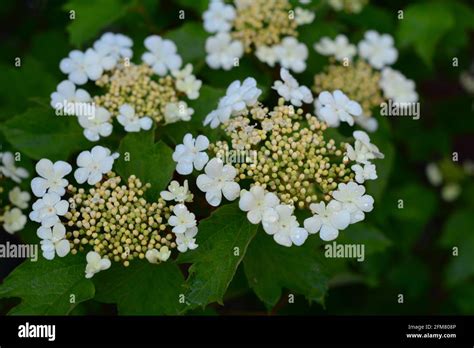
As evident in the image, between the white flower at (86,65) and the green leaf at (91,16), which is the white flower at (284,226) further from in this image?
the green leaf at (91,16)

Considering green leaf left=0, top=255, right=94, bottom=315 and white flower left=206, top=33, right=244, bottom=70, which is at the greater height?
white flower left=206, top=33, right=244, bottom=70

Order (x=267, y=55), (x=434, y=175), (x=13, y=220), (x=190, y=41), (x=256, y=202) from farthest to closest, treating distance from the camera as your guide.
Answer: (x=434, y=175), (x=190, y=41), (x=267, y=55), (x=13, y=220), (x=256, y=202)

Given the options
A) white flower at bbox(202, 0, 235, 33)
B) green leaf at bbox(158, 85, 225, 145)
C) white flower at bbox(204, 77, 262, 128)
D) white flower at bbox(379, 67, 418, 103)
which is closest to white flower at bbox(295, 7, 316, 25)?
white flower at bbox(202, 0, 235, 33)

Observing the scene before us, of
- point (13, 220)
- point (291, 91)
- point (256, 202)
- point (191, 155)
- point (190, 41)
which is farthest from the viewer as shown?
point (190, 41)

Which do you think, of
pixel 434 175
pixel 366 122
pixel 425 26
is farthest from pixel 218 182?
pixel 434 175

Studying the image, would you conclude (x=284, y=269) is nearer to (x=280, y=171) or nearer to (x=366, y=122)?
(x=280, y=171)

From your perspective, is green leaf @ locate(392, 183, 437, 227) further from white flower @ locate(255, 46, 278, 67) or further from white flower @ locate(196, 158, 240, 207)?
white flower @ locate(196, 158, 240, 207)
